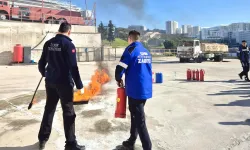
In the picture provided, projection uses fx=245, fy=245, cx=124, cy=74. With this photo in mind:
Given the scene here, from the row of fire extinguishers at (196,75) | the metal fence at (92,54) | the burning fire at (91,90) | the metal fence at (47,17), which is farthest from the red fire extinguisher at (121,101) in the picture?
the metal fence at (92,54)

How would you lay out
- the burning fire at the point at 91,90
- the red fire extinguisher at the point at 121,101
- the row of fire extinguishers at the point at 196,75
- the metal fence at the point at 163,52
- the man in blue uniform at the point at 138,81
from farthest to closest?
the metal fence at the point at 163,52 → the row of fire extinguishers at the point at 196,75 → the burning fire at the point at 91,90 → the red fire extinguisher at the point at 121,101 → the man in blue uniform at the point at 138,81

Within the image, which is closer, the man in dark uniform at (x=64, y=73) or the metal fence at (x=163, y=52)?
the man in dark uniform at (x=64, y=73)

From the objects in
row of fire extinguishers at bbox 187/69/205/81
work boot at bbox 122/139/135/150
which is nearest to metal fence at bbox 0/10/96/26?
row of fire extinguishers at bbox 187/69/205/81

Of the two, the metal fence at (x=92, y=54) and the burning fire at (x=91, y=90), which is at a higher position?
the metal fence at (x=92, y=54)

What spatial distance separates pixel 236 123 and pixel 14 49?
18597 mm

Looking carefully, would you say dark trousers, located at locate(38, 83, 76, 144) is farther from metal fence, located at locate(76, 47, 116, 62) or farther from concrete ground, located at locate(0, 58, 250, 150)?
metal fence, located at locate(76, 47, 116, 62)

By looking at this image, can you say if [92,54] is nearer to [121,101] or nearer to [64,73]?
[121,101]

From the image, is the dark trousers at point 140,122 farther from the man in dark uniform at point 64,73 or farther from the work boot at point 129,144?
the man in dark uniform at point 64,73

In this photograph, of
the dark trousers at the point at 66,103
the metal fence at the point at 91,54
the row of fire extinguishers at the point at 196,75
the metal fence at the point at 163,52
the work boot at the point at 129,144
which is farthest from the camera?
the metal fence at the point at 163,52

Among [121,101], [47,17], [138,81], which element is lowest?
[121,101]

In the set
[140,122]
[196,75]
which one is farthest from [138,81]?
[196,75]

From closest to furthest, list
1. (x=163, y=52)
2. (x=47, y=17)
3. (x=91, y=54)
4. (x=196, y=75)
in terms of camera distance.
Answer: (x=196, y=75), (x=47, y=17), (x=91, y=54), (x=163, y=52)

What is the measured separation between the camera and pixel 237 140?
4613 millimetres

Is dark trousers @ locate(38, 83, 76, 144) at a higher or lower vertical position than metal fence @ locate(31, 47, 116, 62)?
lower
